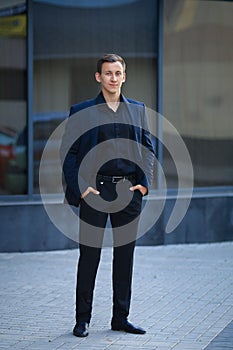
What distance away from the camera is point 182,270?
28.8ft

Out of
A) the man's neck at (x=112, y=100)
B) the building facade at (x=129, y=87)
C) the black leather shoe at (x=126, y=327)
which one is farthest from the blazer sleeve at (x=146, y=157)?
the building facade at (x=129, y=87)

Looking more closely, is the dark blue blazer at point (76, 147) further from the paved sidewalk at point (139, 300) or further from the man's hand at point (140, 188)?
the paved sidewalk at point (139, 300)

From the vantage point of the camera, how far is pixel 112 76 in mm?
6117

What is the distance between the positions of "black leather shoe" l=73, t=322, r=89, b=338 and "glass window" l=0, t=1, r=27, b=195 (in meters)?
3.65

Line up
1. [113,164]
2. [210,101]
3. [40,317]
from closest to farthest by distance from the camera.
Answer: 1. [113,164]
2. [40,317]
3. [210,101]

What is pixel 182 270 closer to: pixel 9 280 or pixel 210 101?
pixel 9 280

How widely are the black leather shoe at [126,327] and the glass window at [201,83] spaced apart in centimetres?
405

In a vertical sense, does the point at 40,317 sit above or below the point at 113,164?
below

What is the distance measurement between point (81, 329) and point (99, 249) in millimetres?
599

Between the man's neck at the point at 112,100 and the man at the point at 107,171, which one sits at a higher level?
the man's neck at the point at 112,100

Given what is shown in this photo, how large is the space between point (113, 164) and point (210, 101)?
4.61 m

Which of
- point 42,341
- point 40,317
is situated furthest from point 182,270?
point 42,341

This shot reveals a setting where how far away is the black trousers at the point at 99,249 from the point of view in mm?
6203

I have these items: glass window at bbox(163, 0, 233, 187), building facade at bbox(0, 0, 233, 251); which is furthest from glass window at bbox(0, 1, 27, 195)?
glass window at bbox(163, 0, 233, 187)
